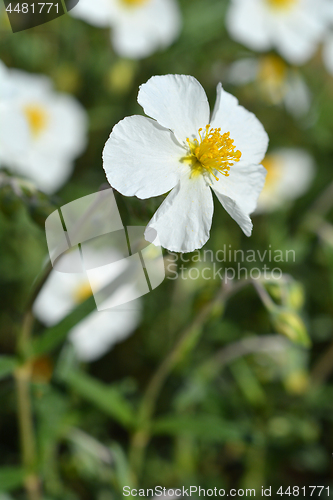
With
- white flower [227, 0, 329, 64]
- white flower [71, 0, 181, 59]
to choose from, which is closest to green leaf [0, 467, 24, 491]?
white flower [71, 0, 181, 59]

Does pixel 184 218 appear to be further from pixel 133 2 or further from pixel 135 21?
pixel 133 2

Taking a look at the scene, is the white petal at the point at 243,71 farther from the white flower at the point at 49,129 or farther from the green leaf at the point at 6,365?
the green leaf at the point at 6,365

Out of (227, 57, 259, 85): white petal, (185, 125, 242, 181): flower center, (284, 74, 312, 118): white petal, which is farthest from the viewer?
(284, 74, 312, 118): white petal

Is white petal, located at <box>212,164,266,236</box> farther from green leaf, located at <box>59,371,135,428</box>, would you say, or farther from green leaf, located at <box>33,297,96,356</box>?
green leaf, located at <box>59,371,135,428</box>

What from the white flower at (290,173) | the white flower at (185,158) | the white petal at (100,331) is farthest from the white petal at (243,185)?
the white flower at (290,173)

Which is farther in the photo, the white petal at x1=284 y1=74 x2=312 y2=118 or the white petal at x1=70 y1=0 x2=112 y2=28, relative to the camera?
the white petal at x1=284 y1=74 x2=312 y2=118

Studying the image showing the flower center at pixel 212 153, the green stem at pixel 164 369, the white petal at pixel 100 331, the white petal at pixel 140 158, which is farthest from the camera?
the white petal at pixel 100 331

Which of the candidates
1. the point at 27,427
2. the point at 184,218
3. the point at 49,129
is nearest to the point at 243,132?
the point at 184,218
